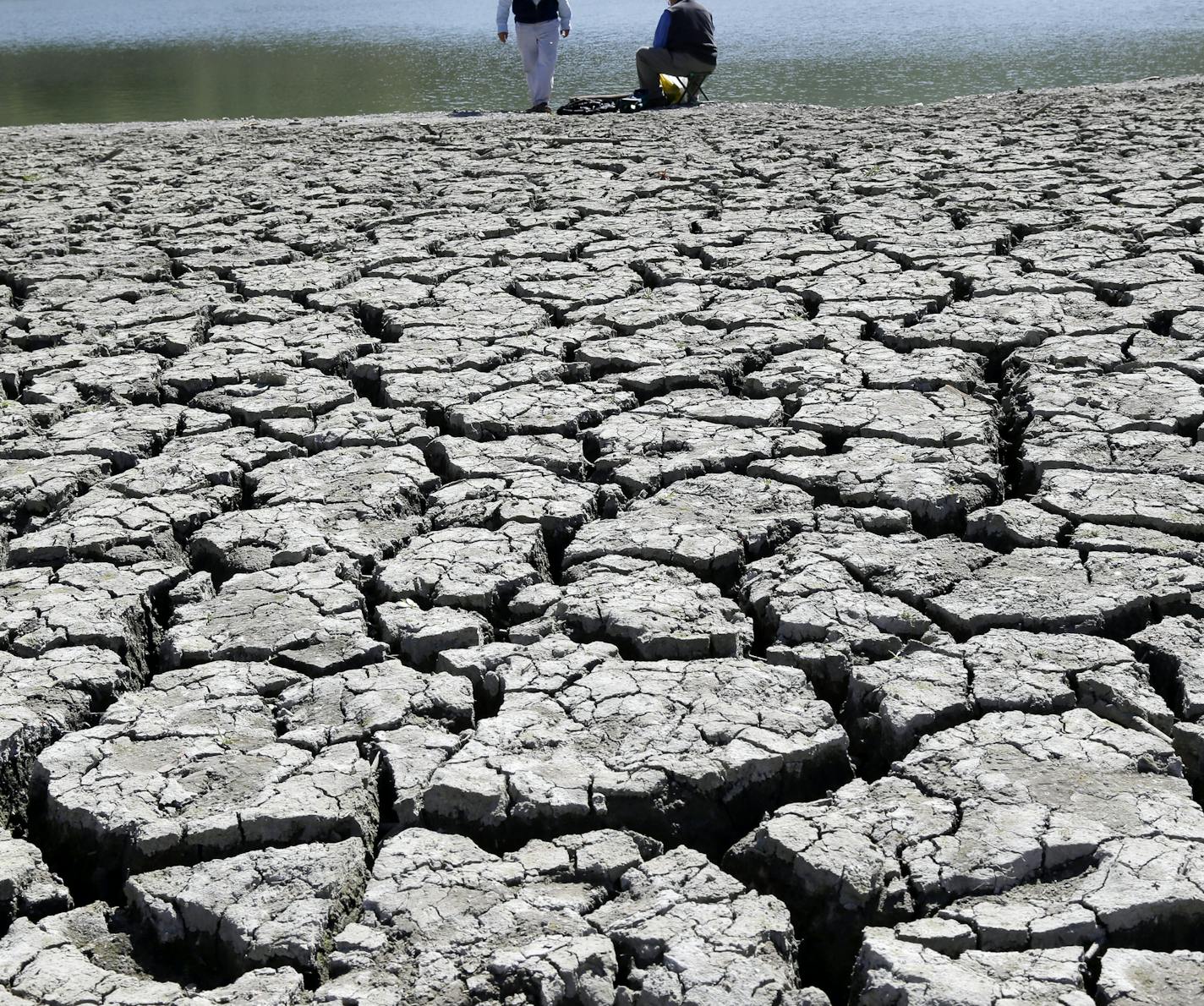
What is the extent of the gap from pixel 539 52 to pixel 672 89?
3.72 feet

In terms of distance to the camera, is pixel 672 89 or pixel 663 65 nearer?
pixel 672 89

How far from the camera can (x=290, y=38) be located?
80.0 feet

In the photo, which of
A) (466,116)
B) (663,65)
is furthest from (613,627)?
(663,65)

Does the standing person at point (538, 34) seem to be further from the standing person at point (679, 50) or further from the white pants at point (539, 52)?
the standing person at point (679, 50)

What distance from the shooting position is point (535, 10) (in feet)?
32.7

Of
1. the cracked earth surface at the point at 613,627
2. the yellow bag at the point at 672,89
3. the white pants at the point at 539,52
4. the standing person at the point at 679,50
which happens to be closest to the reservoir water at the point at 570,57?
the white pants at the point at 539,52

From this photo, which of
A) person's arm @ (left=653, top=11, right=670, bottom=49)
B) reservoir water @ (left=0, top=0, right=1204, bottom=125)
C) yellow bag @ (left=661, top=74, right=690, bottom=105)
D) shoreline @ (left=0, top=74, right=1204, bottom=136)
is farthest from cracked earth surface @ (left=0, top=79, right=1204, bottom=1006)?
reservoir water @ (left=0, top=0, right=1204, bottom=125)

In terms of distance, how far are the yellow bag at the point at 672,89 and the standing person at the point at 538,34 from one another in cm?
91

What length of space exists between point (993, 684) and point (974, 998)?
67cm

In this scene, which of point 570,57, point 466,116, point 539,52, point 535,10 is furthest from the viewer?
point 570,57

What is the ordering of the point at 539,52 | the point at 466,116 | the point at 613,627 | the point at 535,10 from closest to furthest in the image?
the point at 613,627 < the point at 466,116 < the point at 535,10 < the point at 539,52

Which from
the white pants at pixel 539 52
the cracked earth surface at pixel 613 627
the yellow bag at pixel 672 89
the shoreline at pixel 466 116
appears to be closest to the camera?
the cracked earth surface at pixel 613 627

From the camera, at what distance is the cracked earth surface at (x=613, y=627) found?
157 cm

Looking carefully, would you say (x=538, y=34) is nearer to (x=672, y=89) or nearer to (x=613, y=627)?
(x=672, y=89)
